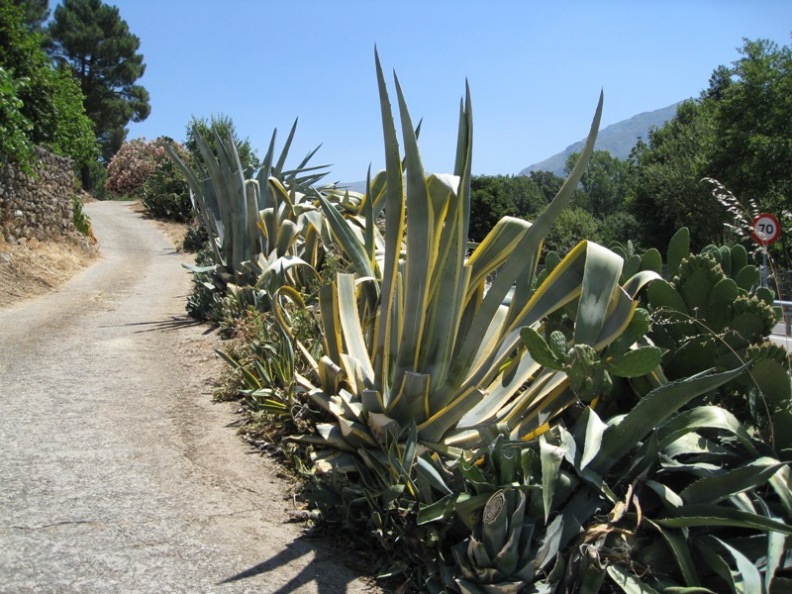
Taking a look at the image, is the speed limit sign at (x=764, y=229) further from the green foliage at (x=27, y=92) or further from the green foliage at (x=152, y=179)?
the green foliage at (x=152, y=179)

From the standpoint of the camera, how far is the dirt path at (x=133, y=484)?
2.66 m

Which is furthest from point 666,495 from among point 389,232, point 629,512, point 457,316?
point 389,232

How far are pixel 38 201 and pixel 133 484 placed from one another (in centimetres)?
978

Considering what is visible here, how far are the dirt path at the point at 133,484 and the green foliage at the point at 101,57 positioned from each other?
128 feet

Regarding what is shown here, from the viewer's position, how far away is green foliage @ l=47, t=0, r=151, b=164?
40.3 m

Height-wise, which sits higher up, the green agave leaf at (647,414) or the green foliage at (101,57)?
the green foliage at (101,57)

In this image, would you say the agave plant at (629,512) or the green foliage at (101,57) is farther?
the green foliage at (101,57)

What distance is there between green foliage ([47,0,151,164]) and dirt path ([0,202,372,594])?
128 feet

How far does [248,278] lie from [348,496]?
4.66m

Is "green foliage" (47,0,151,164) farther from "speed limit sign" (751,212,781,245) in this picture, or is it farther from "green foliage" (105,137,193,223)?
"speed limit sign" (751,212,781,245)

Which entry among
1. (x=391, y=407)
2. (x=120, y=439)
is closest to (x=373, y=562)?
(x=391, y=407)

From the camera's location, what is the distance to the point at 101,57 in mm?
41625

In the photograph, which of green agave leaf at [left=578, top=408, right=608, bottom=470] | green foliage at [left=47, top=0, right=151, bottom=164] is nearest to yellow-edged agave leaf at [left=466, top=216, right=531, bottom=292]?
green agave leaf at [left=578, top=408, right=608, bottom=470]

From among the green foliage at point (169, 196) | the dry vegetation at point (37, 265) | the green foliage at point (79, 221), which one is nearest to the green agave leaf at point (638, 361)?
the dry vegetation at point (37, 265)
